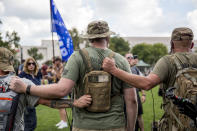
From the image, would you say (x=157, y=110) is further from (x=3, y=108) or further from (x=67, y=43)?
(x=3, y=108)

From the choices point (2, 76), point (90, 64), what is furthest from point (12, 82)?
point (90, 64)

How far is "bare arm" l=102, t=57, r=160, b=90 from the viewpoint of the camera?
255 cm

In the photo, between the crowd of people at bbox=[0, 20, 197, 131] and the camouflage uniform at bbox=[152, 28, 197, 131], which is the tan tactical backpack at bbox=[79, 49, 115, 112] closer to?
the crowd of people at bbox=[0, 20, 197, 131]

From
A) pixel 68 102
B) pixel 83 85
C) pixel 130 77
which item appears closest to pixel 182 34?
pixel 130 77

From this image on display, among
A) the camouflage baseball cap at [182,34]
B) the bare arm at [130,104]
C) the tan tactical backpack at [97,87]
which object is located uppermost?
the camouflage baseball cap at [182,34]

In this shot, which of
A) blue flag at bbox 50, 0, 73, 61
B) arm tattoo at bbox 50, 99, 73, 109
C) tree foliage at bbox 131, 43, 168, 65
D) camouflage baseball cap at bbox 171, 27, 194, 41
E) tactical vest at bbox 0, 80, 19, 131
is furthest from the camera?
tree foliage at bbox 131, 43, 168, 65

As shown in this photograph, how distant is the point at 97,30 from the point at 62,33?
4.54 meters

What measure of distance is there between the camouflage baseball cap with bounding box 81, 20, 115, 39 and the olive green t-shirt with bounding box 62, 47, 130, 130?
0.15 meters

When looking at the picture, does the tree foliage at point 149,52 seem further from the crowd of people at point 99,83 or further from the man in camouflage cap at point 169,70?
the crowd of people at point 99,83

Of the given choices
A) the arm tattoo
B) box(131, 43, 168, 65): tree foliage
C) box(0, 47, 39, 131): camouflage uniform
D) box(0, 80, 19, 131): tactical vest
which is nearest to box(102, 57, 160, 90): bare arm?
the arm tattoo

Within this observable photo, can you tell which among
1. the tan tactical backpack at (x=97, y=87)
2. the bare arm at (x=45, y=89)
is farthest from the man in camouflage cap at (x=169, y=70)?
the bare arm at (x=45, y=89)

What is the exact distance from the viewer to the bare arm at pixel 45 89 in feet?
7.75

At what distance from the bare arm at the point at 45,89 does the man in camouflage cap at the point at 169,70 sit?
18.6 inches

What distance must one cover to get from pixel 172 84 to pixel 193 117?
47cm
